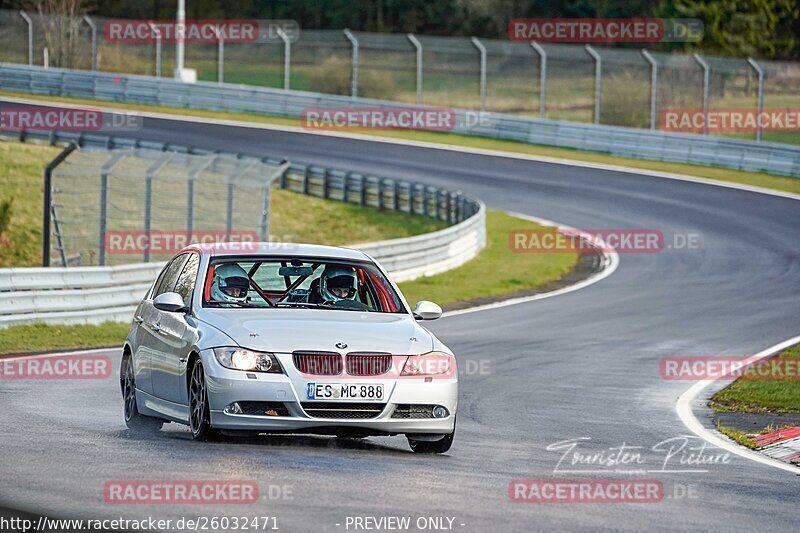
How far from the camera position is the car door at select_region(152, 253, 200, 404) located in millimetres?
10273

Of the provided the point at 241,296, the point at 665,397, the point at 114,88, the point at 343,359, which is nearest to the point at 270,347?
the point at 343,359

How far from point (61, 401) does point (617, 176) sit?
2935 cm

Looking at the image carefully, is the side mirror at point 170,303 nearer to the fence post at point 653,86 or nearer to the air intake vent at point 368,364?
the air intake vent at point 368,364

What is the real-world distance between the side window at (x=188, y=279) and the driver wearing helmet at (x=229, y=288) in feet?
0.53

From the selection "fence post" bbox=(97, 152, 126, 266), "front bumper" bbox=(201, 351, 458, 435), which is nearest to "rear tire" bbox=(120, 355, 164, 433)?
"front bumper" bbox=(201, 351, 458, 435)

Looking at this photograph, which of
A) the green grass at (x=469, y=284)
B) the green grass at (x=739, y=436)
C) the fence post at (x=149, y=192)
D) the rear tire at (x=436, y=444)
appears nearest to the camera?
the rear tire at (x=436, y=444)

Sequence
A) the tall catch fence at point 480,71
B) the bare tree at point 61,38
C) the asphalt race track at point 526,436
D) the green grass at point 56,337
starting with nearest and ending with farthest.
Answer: the asphalt race track at point 526,436
the green grass at point 56,337
the tall catch fence at point 480,71
the bare tree at point 61,38

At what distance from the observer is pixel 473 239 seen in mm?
30844

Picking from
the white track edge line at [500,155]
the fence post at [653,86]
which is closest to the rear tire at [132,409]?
the white track edge line at [500,155]

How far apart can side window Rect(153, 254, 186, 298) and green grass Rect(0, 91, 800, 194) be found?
28.3m

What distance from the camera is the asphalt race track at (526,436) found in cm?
790

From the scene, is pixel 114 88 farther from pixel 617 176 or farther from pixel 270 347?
pixel 270 347

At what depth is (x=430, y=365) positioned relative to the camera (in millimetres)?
9961

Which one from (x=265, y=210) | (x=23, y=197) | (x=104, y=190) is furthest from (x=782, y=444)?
(x=23, y=197)
